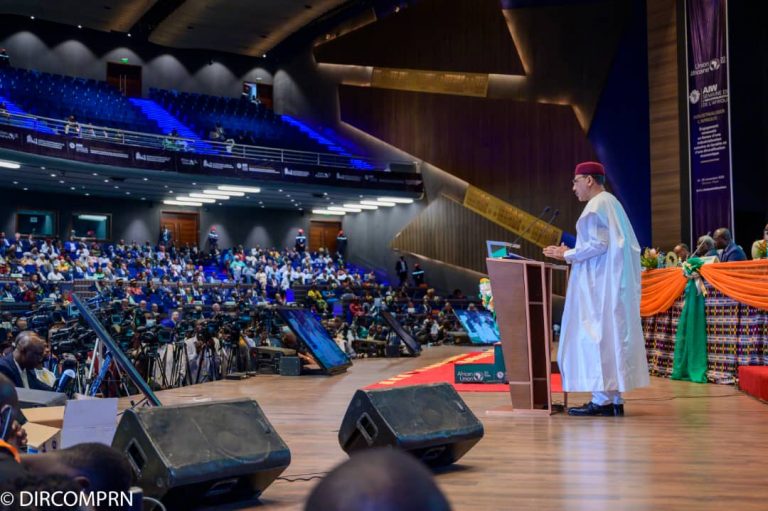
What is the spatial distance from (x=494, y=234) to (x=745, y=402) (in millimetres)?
17632

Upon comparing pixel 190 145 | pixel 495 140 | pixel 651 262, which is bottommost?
pixel 651 262

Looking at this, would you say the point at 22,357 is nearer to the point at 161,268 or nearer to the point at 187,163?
the point at 161,268

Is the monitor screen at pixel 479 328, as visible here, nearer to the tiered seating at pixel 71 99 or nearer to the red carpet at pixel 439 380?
the red carpet at pixel 439 380

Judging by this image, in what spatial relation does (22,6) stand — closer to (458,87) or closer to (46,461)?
(458,87)

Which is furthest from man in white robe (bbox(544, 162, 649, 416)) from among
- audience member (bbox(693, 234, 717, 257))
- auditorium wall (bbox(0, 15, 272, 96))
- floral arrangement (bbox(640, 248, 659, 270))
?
auditorium wall (bbox(0, 15, 272, 96))

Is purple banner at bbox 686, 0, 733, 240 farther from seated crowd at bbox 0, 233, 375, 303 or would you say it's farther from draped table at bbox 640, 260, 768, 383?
seated crowd at bbox 0, 233, 375, 303

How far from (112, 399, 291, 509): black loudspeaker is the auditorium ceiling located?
2337cm

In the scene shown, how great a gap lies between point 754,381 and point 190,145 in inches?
764

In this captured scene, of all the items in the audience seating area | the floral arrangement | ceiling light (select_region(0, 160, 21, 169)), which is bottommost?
the floral arrangement

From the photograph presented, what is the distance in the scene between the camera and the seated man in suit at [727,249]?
25.7 feet

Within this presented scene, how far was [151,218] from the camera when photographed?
27328 mm

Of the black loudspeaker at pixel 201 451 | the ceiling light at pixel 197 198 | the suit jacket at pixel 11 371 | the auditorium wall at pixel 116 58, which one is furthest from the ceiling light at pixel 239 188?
the black loudspeaker at pixel 201 451

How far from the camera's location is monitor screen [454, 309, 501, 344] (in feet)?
54.3


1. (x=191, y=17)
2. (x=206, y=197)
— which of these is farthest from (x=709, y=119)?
(x=191, y=17)
